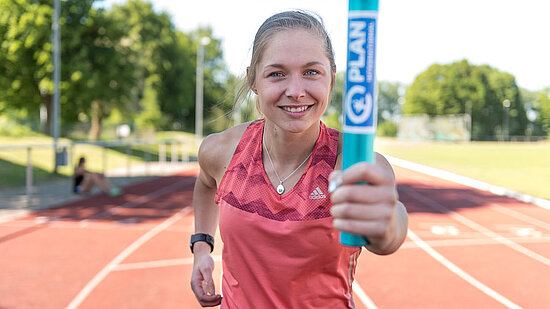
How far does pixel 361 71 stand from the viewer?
2.39ft

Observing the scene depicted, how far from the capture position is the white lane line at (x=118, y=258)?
5387 mm

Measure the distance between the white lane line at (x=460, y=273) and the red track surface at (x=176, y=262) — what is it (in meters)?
0.01

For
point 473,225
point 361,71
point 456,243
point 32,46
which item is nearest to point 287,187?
point 361,71

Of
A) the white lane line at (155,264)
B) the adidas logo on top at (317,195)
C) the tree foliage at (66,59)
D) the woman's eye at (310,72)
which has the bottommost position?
the white lane line at (155,264)

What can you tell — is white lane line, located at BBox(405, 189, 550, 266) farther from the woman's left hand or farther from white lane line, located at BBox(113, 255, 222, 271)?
the woman's left hand

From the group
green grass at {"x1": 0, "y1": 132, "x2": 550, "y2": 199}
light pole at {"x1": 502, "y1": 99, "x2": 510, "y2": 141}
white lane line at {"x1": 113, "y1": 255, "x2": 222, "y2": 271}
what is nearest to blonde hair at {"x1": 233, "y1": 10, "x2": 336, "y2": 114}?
green grass at {"x1": 0, "y1": 132, "x2": 550, "y2": 199}

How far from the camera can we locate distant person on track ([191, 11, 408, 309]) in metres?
1.24

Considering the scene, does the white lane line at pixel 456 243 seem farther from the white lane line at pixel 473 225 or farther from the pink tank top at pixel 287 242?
the pink tank top at pixel 287 242

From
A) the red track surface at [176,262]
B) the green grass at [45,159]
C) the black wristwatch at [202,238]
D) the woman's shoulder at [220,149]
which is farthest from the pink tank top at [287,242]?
the green grass at [45,159]

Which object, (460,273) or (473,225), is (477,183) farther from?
(473,225)

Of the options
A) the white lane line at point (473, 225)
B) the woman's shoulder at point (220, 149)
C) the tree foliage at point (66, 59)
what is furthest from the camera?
the tree foliage at point (66, 59)

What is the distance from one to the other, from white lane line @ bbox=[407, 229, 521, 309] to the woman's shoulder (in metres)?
4.88

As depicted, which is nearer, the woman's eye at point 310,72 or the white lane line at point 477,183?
the woman's eye at point 310,72

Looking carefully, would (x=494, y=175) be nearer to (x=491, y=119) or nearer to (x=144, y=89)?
(x=491, y=119)
